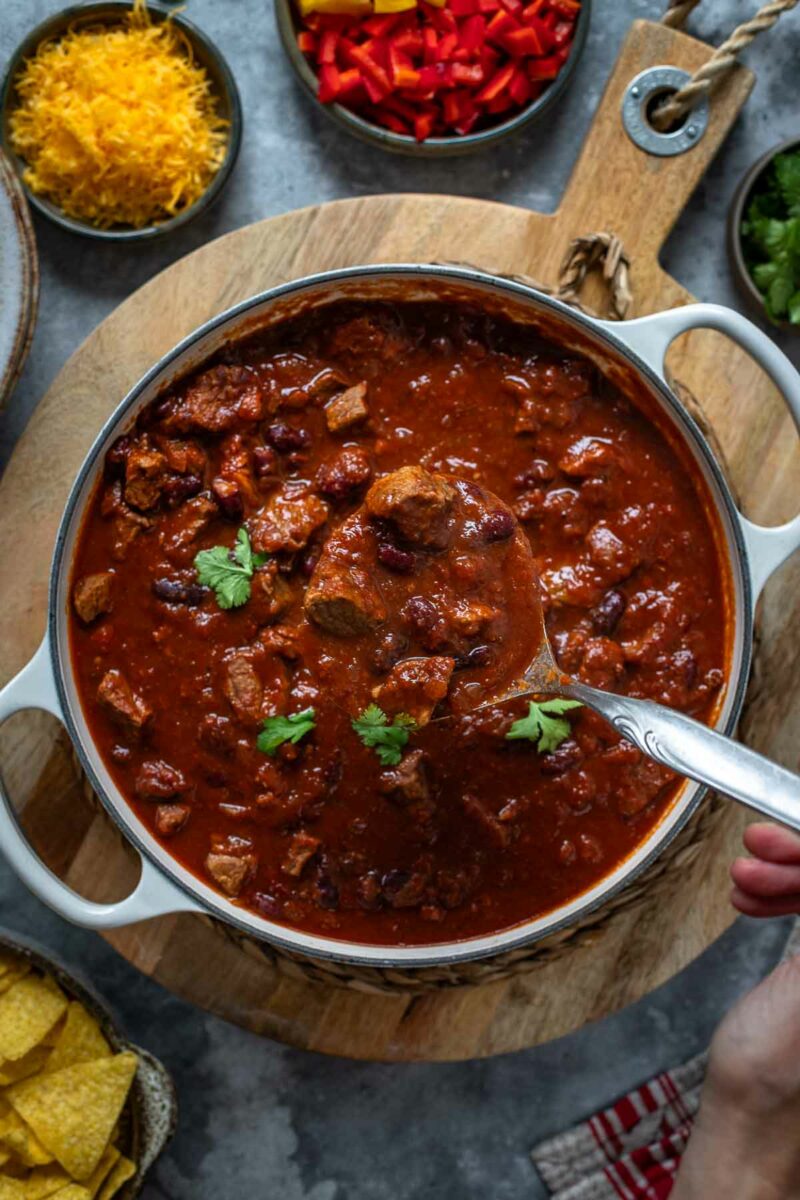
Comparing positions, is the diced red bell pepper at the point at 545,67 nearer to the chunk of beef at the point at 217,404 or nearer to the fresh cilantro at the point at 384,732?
the chunk of beef at the point at 217,404

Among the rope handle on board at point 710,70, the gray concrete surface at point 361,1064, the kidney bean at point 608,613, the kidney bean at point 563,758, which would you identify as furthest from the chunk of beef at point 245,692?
the rope handle on board at point 710,70

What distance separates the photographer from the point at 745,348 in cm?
368

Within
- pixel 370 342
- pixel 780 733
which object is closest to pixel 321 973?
pixel 780 733

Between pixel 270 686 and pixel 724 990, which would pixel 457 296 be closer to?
pixel 270 686

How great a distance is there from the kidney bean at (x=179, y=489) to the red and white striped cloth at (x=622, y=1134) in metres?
3.03

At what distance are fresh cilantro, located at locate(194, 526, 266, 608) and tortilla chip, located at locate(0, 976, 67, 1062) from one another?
1.67 meters

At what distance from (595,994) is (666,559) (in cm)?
159

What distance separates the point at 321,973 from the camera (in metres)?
4.18

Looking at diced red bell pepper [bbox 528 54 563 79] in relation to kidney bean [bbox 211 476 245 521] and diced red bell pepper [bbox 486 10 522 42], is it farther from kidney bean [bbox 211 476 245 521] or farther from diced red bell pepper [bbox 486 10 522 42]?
kidney bean [bbox 211 476 245 521]

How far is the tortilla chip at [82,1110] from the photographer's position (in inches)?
168

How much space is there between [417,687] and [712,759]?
0.88 metres

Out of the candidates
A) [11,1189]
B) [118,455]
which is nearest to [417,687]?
[118,455]

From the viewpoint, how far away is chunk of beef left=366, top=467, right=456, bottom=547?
3.46 metres

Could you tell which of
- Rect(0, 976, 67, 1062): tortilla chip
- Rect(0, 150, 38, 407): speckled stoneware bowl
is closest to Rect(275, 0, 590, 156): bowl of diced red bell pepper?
Answer: Rect(0, 150, 38, 407): speckled stoneware bowl
